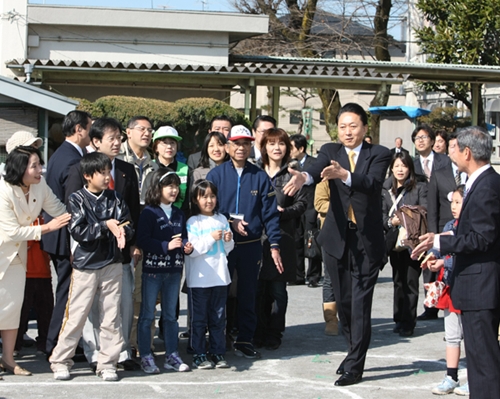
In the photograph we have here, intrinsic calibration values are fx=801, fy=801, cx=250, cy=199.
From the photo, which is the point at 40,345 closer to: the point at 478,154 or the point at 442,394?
the point at 442,394

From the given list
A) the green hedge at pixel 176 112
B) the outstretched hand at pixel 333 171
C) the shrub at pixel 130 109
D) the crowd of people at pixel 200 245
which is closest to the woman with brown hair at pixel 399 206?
the crowd of people at pixel 200 245

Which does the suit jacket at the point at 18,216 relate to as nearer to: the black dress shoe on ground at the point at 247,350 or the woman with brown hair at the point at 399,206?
the black dress shoe on ground at the point at 247,350

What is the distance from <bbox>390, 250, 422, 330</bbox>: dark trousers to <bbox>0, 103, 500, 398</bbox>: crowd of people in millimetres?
714

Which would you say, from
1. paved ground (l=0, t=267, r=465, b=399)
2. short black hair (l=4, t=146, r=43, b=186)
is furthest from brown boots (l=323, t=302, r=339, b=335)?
short black hair (l=4, t=146, r=43, b=186)

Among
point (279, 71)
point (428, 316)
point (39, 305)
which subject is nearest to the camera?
point (39, 305)

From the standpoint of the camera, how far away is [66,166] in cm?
705

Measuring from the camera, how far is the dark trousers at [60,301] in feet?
22.5

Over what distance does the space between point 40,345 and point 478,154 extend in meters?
4.29

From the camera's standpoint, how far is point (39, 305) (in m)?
7.39

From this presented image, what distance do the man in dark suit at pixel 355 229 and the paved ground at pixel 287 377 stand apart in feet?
1.09

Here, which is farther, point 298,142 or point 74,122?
point 298,142

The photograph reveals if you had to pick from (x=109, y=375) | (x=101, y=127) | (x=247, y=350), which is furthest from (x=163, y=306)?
(x=101, y=127)

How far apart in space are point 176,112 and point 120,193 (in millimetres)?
10589

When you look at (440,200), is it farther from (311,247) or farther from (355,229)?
(311,247)
